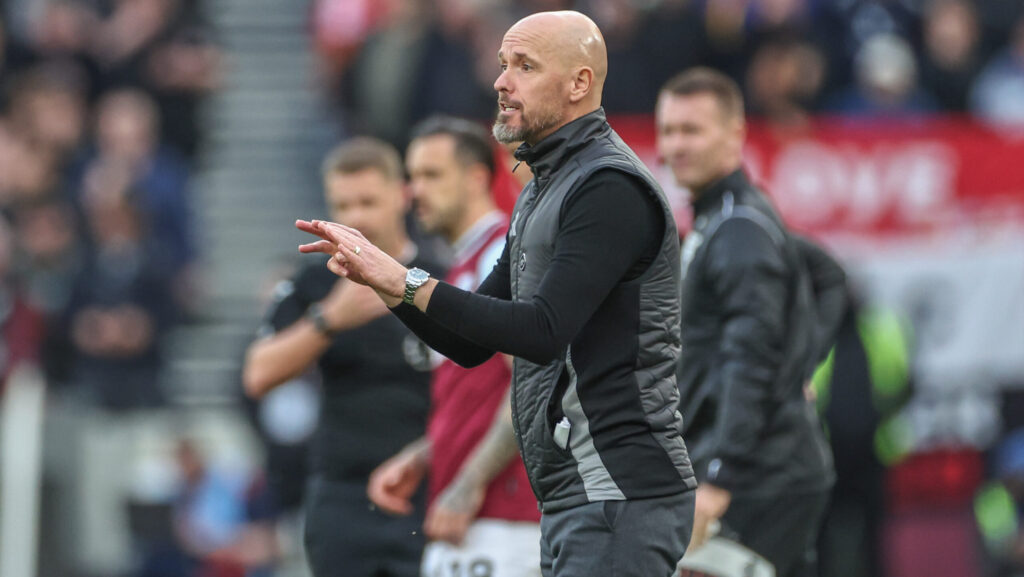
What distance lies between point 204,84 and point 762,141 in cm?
523

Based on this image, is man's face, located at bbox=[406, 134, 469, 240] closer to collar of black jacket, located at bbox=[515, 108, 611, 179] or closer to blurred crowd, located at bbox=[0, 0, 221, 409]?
collar of black jacket, located at bbox=[515, 108, 611, 179]

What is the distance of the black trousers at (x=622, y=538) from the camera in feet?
14.0

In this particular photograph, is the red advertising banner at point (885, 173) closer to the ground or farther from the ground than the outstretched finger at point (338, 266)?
closer to the ground

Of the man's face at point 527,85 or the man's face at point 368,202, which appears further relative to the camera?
the man's face at point 368,202

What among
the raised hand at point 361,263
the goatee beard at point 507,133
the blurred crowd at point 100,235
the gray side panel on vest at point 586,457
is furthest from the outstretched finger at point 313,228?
the blurred crowd at point 100,235

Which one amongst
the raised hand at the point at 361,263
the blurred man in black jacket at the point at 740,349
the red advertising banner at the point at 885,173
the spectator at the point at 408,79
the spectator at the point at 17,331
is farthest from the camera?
the spectator at the point at 408,79

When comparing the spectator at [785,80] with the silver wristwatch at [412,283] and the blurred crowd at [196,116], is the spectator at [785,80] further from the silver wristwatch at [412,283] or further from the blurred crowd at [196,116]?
the silver wristwatch at [412,283]

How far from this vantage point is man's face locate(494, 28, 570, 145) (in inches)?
173

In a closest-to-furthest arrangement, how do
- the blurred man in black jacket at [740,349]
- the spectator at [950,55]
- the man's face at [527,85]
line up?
1. the man's face at [527,85]
2. the blurred man in black jacket at [740,349]
3. the spectator at [950,55]

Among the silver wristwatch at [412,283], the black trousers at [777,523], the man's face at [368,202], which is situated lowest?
the black trousers at [777,523]

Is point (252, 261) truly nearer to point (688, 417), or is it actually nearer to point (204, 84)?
point (204, 84)

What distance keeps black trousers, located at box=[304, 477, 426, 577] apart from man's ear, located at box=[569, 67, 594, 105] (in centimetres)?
242

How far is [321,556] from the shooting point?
633cm

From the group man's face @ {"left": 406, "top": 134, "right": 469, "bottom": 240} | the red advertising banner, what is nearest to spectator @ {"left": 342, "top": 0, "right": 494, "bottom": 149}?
the red advertising banner
